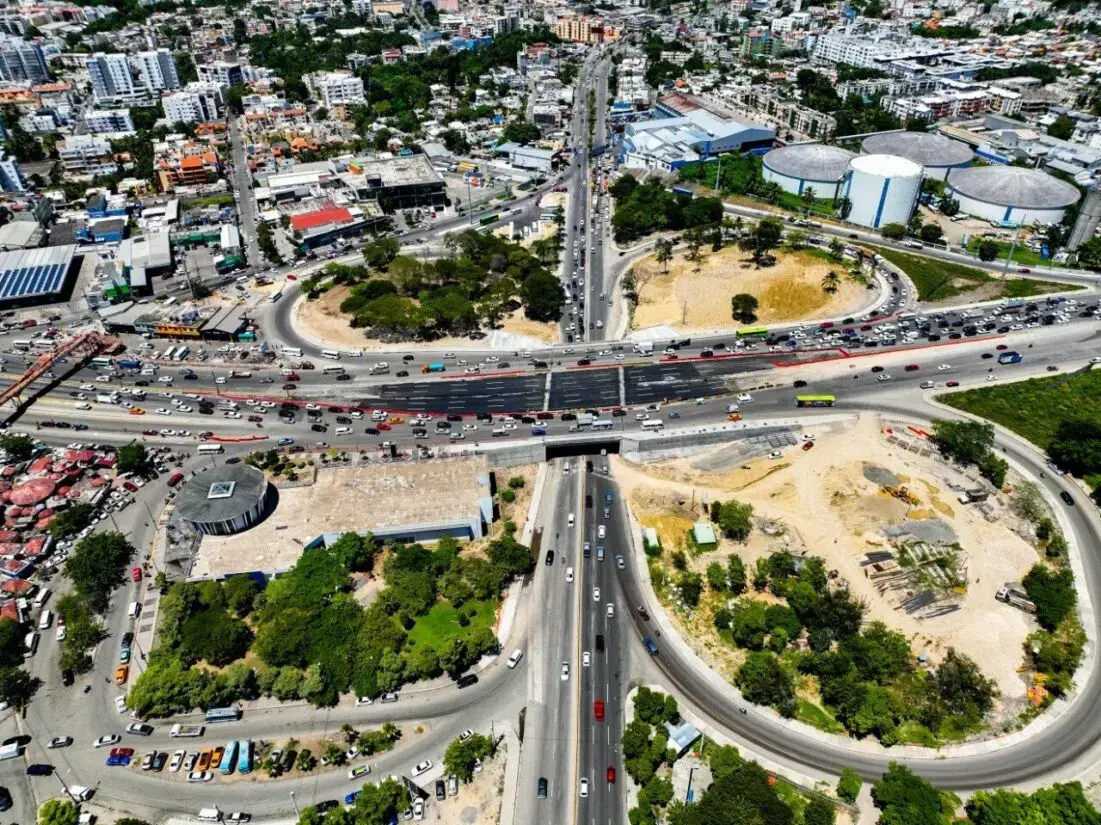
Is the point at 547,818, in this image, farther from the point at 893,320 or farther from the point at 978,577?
the point at 893,320

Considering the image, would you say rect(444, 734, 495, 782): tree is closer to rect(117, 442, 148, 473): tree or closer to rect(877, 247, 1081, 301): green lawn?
rect(117, 442, 148, 473): tree

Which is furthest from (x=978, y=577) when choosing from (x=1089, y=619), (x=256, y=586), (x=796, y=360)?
(x=256, y=586)

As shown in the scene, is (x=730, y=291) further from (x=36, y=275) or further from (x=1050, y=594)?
(x=36, y=275)

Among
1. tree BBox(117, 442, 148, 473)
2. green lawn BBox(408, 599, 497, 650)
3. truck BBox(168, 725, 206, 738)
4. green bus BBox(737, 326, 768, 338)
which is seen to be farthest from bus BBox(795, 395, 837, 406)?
tree BBox(117, 442, 148, 473)

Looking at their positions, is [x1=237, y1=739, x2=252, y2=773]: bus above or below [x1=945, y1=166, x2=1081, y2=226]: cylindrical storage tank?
below

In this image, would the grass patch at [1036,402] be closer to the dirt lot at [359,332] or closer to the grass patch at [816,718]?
the grass patch at [816,718]

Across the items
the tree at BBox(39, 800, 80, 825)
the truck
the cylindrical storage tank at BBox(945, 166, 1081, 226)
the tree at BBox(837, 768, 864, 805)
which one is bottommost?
the truck

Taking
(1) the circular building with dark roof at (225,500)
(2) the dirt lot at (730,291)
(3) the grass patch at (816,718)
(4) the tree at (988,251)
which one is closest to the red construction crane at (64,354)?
(1) the circular building with dark roof at (225,500)
